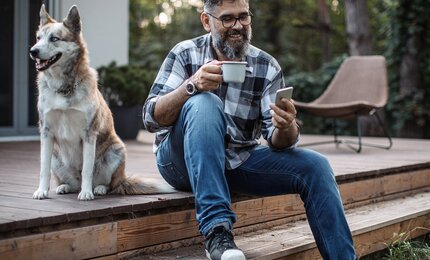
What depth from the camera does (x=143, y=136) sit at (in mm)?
6984

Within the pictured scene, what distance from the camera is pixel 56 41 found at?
2.66 metres

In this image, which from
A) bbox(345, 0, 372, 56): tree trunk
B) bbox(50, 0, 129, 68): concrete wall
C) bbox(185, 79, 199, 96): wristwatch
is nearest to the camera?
bbox(185, 79, 199, 96): wristwatch

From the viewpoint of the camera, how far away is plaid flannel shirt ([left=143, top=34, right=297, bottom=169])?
8.95 ft

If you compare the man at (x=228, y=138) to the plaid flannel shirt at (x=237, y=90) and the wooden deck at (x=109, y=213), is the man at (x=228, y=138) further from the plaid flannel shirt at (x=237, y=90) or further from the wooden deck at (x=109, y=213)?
the wooden deck at (x=109, y=213)

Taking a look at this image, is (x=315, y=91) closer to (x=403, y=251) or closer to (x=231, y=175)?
(x=403, y=251)

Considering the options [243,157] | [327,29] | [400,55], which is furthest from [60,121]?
[327,29]

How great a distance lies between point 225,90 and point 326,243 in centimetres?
78

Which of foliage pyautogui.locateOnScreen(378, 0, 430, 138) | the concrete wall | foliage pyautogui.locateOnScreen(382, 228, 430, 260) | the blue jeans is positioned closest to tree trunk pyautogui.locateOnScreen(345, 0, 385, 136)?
foliage pyautogui.locateOnScreen(378, 0, 430, 138)

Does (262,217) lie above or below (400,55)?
below

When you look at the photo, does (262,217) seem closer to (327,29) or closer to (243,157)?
(243,157)

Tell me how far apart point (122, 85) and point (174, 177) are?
11.5 feet

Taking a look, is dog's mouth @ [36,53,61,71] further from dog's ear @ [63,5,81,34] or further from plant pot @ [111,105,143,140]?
plant pot @ [111,105,143,140]

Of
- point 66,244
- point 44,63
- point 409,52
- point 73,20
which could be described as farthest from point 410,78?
point 66,244

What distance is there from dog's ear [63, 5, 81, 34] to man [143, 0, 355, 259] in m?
0.41
